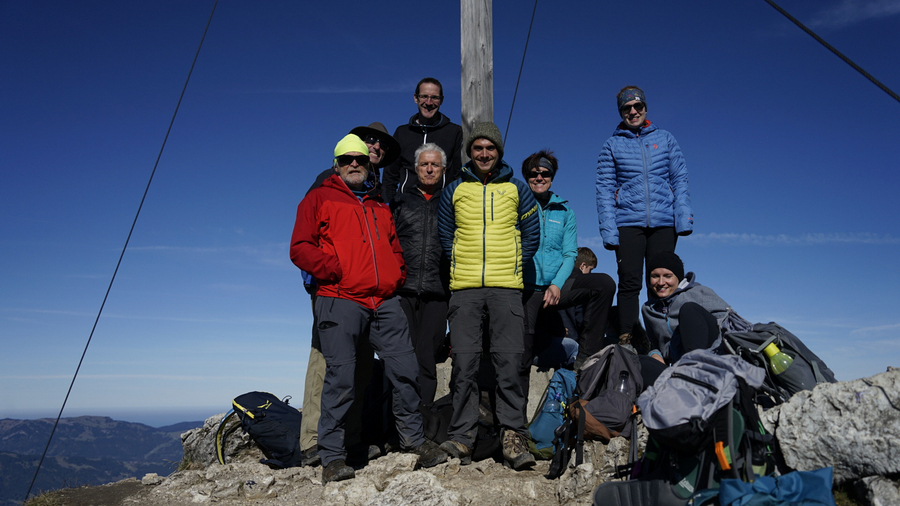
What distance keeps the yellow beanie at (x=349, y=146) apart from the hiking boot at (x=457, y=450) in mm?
2393

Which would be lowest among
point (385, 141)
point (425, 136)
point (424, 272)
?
point (424, 272)

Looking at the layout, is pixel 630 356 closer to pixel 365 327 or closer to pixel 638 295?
pixel 638 295

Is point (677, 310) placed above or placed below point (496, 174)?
below

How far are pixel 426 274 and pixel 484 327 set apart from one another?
682mm

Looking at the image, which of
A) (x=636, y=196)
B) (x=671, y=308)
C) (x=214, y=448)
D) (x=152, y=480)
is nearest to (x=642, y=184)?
(x=636, y=196)

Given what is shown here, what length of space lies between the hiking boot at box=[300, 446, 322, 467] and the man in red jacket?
1.54 ft

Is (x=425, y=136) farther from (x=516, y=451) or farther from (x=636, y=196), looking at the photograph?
(x=516, y=451)

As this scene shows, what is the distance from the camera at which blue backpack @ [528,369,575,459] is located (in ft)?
14.9

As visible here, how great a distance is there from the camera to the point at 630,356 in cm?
463

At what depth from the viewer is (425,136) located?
583 centimetres

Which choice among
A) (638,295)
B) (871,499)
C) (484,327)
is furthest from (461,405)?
(871,499)

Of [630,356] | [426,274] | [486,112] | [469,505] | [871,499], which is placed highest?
[486,112]

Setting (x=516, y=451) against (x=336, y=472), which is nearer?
(x=336, y=472)

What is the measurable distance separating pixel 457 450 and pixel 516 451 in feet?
1.49
